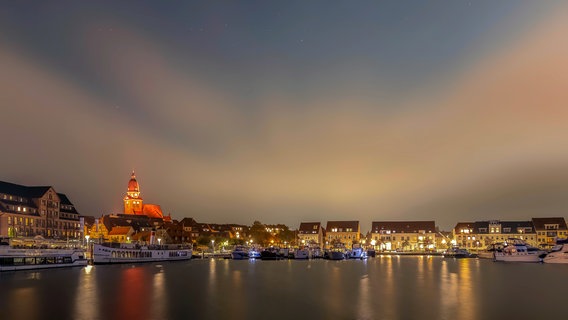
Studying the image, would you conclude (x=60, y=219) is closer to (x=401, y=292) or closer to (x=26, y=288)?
(x=26, y=288)

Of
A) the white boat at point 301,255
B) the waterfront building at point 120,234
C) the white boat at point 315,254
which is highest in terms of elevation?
the waterfront building at point 120,234

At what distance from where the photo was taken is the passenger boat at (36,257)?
85.6 metres

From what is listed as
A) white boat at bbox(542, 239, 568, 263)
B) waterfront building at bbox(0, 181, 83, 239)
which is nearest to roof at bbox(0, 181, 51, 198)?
waterfront building at bbox(0, 181, 83, 239)

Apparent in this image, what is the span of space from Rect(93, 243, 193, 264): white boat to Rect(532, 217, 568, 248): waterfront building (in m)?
133

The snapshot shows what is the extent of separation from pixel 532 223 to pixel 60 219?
172275mm

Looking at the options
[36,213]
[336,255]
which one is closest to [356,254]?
[336,255]

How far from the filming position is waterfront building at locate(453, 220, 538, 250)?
188250 millimetres

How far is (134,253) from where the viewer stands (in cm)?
12600

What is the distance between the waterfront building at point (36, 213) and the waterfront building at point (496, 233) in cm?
14869

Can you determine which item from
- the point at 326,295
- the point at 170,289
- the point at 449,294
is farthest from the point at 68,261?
the point at 449,294

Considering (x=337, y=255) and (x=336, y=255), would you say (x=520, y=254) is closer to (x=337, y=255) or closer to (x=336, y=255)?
(x=337, y=255)

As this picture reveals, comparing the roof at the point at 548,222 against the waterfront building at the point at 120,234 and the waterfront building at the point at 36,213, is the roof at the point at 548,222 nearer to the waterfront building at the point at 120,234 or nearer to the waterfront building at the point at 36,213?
the waterfront building at the point at 120,234

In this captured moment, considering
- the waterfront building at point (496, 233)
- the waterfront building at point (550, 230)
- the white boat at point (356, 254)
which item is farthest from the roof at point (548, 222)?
the white boat at point (356, 254)

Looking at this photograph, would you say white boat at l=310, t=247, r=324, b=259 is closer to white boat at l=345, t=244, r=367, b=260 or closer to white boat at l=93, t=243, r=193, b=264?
white boat at l=345, t=244, r=367, b=260
